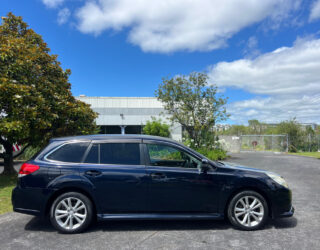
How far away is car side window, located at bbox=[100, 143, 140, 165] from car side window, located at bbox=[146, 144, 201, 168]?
25 centimetres

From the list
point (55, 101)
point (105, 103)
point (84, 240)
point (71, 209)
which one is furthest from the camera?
point (105, 103)

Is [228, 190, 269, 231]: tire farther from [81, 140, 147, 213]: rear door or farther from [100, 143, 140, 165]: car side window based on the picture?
[100, 143, 140, 165]: car side window

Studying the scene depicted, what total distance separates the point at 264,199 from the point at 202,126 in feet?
45.6

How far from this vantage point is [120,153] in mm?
4238

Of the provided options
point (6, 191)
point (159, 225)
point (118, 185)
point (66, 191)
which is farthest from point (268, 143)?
point (66, 191)

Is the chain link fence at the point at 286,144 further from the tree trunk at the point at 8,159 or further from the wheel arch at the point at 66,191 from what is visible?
the wheel arch at the point at 66,191

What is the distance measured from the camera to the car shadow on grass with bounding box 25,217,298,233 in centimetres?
420

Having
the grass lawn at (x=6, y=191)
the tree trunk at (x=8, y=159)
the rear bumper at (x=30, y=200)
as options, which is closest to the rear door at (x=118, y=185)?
the rear bumper at (x=30, y=200)

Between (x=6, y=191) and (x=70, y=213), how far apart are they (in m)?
4.28

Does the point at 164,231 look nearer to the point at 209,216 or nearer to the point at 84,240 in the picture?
the point at 209,216

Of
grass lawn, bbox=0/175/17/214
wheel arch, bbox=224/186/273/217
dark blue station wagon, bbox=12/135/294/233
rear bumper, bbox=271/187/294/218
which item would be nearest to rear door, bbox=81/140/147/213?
dark blue station wagon, bbox=12/135/294/233

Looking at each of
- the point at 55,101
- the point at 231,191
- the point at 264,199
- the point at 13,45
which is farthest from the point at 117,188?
the point at 13,45

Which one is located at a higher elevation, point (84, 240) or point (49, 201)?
point (49, 201)

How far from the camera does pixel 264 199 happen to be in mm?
4180
